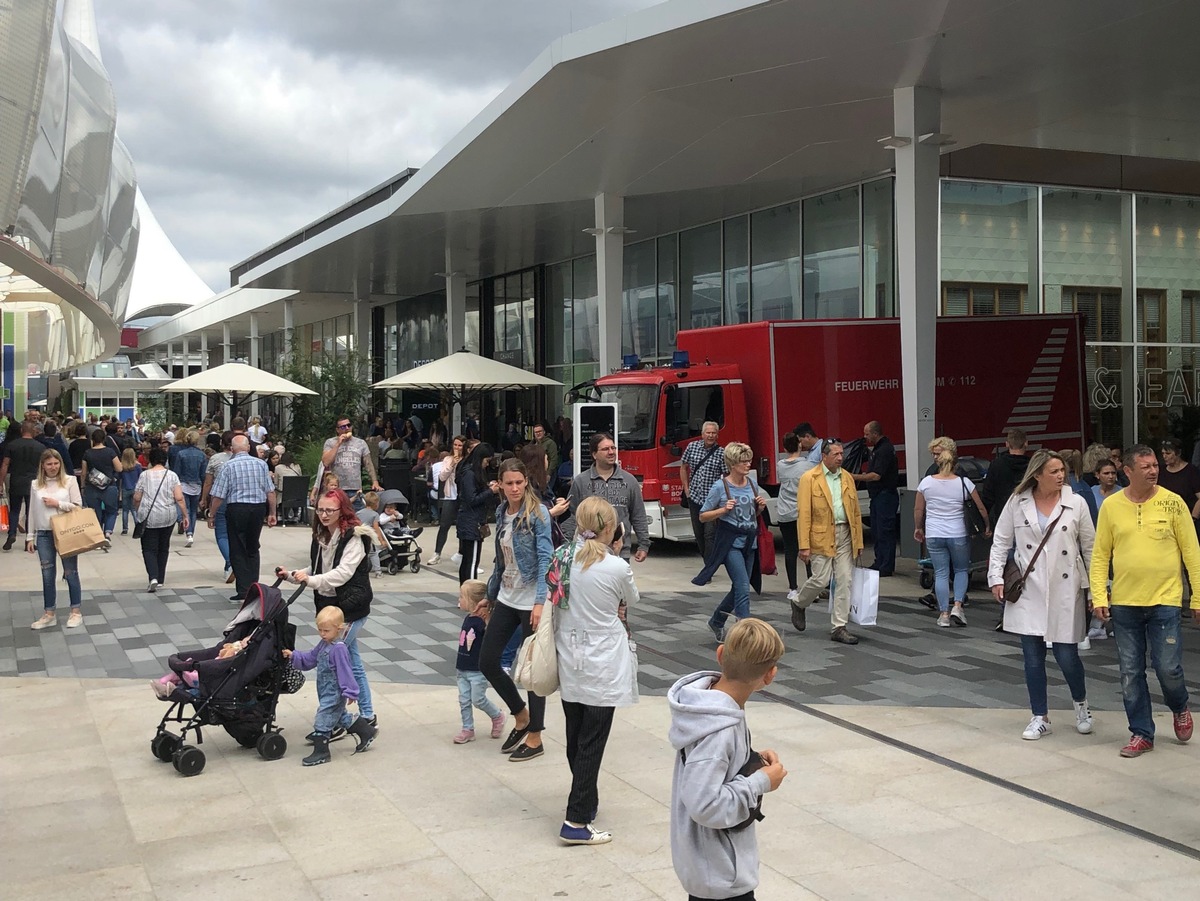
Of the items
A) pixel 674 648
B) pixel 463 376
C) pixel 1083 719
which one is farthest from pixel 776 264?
pixel 1083 719

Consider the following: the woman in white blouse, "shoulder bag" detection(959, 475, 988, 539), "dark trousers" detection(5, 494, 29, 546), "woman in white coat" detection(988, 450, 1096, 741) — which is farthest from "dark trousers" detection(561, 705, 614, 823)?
"dark trousers" detection(5, 494, 29, 546)

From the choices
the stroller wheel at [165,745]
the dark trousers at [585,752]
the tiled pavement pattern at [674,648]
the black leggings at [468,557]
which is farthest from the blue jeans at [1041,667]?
the black leggings at [468,557]

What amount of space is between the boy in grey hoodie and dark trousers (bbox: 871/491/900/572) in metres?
10.6

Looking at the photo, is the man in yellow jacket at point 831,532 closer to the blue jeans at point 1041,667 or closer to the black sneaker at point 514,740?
the blue jeans at point 1041,667

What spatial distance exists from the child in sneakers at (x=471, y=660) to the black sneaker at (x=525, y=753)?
347mm

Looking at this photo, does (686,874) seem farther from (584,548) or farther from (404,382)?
(404,382)

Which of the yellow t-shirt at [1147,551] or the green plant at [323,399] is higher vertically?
the green plant at [323,399]

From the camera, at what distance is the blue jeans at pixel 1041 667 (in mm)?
7020

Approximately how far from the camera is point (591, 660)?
534 centimetres

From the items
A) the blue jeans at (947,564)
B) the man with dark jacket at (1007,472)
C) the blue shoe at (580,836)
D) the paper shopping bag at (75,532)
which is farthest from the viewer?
the man with dark jacket at (1007,472)

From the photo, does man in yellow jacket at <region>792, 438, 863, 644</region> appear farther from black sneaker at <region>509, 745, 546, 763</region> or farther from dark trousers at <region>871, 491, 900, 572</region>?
black sneaker at <region>509, 745, 546, 763</region>

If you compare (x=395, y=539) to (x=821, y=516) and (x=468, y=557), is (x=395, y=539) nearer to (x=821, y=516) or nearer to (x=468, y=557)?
(x=468, y=557)

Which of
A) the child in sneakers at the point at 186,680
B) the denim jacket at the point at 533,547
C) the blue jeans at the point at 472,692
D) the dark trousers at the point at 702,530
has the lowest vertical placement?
the blue jeans at the point at 472,692

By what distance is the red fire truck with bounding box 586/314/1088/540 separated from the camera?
16172mm
